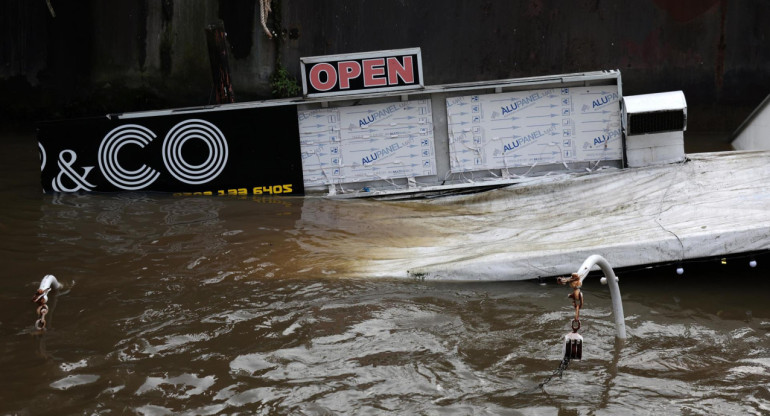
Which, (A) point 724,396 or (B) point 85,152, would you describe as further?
(B) point 85,152

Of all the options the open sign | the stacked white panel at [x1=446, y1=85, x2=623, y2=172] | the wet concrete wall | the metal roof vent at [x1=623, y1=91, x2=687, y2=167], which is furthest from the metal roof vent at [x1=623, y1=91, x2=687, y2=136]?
the wet concrete wall

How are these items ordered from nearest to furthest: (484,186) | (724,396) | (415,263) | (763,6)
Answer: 1. (724,396)
2. (415,263)
3. (484,186)
4. (763,6)

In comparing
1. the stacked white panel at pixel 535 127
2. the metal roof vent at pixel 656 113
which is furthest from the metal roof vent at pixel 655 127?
the stacked white panel at pixel 535 127

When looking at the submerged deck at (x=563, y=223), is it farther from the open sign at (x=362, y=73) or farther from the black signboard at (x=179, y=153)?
the open sign at (x=362, y=73)

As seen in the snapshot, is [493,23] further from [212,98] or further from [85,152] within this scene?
[85,152]

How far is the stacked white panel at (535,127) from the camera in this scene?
1159 cm

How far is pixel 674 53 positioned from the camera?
16141mm

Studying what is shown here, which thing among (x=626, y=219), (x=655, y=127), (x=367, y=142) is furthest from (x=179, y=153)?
(x=655, y=127)

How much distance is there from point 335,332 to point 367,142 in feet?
18.2

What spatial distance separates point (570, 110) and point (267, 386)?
7.49 meters

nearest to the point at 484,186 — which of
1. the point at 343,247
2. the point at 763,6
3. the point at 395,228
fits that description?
the point at 395,228

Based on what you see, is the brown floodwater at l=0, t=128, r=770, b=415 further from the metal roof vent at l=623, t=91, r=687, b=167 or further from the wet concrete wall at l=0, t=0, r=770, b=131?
the wet concrete wall at l=0, t=0, r=770, b=131

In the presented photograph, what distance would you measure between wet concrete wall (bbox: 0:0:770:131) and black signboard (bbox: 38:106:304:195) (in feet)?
15.1

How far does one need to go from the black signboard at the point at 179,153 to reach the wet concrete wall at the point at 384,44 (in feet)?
15.1
